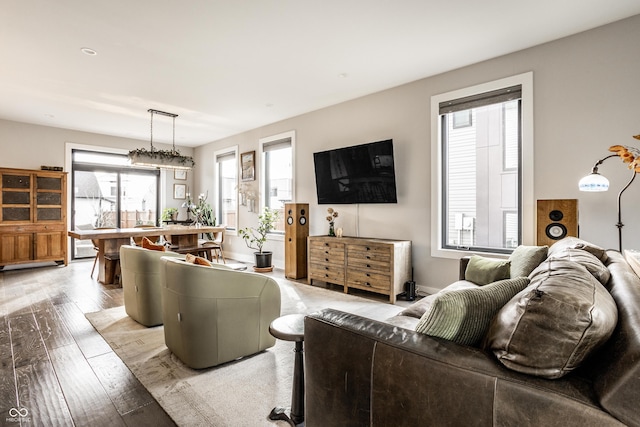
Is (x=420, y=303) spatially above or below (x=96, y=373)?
above

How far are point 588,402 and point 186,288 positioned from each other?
214 centimetres

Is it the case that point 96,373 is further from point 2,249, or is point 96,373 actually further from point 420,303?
point 2,249

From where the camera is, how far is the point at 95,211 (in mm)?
7281

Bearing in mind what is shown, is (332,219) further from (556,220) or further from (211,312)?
(211,312)

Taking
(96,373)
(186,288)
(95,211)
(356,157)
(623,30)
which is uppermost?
(623,30)

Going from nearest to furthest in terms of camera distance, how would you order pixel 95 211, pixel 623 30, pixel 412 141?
pixel 623 30 < pixel 412 141 < pixel 95 211

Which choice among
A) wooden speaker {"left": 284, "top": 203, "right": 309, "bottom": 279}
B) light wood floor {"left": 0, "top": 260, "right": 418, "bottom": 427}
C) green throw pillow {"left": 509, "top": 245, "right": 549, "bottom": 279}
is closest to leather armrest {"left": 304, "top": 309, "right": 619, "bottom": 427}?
light wood floor {"left": 0, "top": 260, "right": 418, "bottom": 427}

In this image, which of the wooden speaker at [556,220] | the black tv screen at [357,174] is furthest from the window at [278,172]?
the wooden speaker at [556,220]

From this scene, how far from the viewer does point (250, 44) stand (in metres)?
3.34

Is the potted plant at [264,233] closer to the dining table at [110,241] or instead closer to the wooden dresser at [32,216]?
the dining table at [110,241]

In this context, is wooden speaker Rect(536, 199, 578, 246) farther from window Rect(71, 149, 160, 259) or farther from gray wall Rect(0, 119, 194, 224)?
gray wall Rect(0, 119, 194, 224)

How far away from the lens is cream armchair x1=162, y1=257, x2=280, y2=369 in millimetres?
2266

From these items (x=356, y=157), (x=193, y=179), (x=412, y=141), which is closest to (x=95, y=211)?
(x=193, y=179)

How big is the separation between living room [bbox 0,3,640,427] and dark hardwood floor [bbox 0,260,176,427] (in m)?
3.32
